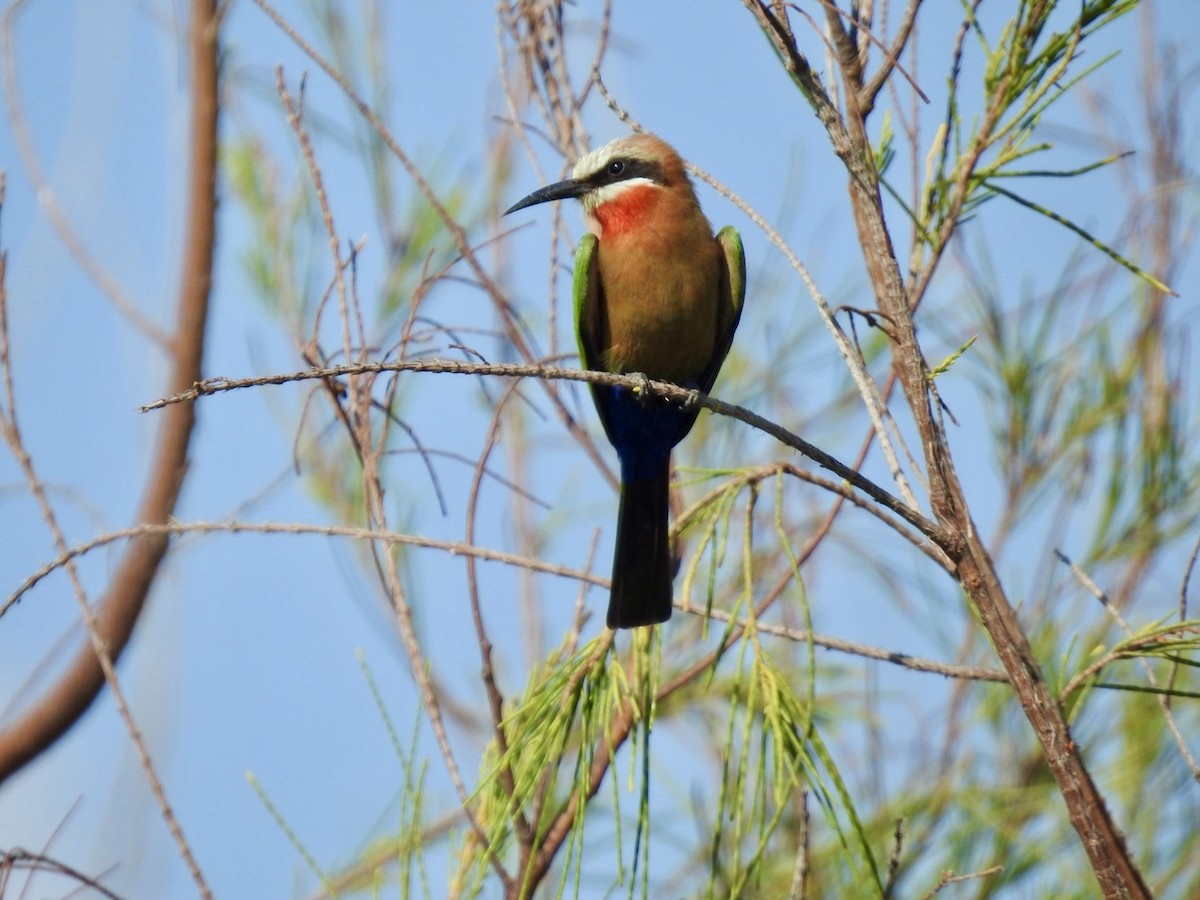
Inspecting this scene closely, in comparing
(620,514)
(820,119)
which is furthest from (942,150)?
(620,514)

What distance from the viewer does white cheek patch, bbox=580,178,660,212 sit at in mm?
3244

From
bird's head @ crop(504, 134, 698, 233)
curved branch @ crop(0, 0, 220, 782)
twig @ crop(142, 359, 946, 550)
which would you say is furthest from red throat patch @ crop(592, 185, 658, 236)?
twig @ crop(142, 359, 946, 550)

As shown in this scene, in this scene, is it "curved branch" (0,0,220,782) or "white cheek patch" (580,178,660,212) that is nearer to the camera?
"curved branch" (0,0,220,782)

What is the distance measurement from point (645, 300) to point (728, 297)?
269mm

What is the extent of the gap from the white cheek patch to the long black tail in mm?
694

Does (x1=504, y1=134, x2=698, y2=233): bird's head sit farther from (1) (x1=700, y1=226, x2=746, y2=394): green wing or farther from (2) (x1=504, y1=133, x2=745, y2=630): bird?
(1) (x1=700, y1=226, x2=746, y2=394): green wing

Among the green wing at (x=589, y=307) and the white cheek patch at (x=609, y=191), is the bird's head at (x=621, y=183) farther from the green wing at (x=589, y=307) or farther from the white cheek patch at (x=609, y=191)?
the green wing at (x=589, y=307)

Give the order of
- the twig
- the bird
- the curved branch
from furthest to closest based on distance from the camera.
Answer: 1. the bird
2. the curved branch
3. the twig

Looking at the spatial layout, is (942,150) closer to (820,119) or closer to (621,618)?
(820,119)

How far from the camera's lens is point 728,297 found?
3.20 meters

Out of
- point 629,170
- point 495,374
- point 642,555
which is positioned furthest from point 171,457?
point 629,170

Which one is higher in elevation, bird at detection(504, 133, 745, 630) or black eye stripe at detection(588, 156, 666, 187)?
black eye stripe at detection(588, 156, 666, 187)

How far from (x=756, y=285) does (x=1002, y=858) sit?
160 cm

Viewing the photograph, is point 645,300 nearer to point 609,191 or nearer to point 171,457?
point 609,191
